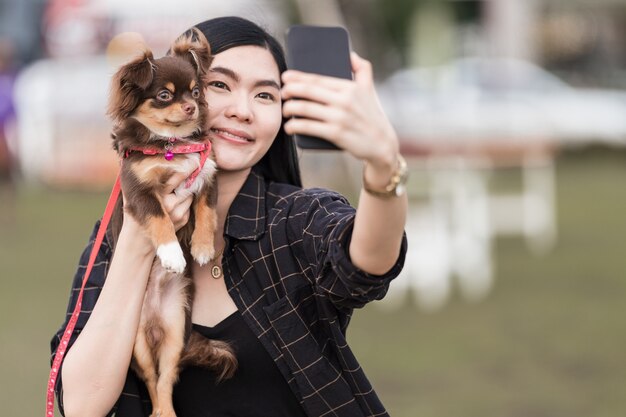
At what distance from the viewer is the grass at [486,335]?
678 centimetres

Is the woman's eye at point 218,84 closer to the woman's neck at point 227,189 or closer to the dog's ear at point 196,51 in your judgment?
the dog's ear at point 196,51

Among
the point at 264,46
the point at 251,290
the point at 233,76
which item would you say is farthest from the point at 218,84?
the point at 251,290

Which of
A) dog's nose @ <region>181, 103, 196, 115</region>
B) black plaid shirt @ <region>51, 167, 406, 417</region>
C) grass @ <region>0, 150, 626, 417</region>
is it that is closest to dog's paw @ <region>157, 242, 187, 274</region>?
black plaid shirt @ <region>51, 167, 406, 417</region>

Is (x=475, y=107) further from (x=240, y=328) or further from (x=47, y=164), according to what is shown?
(x=240, y=328)

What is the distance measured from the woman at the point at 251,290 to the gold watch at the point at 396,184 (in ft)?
0.69

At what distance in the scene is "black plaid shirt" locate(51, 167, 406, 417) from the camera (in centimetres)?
246

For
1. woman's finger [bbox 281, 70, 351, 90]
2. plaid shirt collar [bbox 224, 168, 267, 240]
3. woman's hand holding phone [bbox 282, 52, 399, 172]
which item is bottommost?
plaid shirt collar [bbox 224, 168, 267, 240]

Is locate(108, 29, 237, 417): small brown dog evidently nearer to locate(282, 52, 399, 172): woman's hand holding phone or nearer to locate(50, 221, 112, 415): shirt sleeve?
locate(50, 221, 112, 415): shirt sleeve

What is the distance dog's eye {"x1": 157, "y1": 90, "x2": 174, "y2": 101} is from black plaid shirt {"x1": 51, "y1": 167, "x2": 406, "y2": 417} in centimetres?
35

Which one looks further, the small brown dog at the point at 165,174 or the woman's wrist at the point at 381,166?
the small brown dog at the point at 165,174

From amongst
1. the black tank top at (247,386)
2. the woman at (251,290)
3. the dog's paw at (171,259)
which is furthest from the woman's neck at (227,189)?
the black tank top at (247,386)

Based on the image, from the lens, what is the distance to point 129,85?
8.61 feet

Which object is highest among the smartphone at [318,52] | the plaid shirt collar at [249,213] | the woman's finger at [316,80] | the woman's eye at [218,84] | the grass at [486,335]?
the woman's eye at [218,84]

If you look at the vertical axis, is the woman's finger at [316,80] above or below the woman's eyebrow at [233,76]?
below
